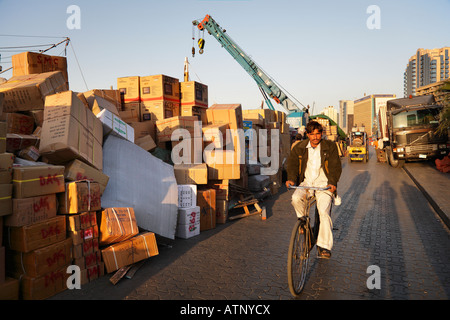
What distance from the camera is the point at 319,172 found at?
4293 millimetres

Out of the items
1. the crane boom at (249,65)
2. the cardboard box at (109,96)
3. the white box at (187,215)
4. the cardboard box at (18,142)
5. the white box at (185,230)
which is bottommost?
the white box at (185,230)

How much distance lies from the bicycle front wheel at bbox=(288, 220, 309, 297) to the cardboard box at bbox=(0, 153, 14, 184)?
3.15m

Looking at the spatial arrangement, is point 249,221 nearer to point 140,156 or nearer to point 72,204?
point 140,156

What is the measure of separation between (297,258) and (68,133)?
3497mm

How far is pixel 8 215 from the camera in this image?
11.3 feet

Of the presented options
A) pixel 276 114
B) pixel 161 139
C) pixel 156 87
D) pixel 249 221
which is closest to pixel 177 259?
pixel 249 221

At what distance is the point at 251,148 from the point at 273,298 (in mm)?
7417

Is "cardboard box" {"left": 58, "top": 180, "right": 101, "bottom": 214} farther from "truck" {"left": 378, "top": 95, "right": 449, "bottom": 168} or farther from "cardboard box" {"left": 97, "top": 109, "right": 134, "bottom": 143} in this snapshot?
"truck" {"left": 378, "top": 95, "right": 449, "bottom": 168}

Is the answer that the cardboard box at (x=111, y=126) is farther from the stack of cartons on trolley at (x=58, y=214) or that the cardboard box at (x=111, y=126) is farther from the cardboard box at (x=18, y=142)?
the cardboard box at (x=18, y=142)

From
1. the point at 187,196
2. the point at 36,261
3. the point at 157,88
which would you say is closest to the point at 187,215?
the point at 187,196

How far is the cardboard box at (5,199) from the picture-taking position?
3367 millimetres

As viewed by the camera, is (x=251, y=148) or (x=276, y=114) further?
(x=276, y=114)

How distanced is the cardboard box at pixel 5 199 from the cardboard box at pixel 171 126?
17.4 feet

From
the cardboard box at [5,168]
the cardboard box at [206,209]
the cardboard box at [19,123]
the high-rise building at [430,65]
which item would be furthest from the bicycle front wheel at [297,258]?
the high-rise building at [430,65]
